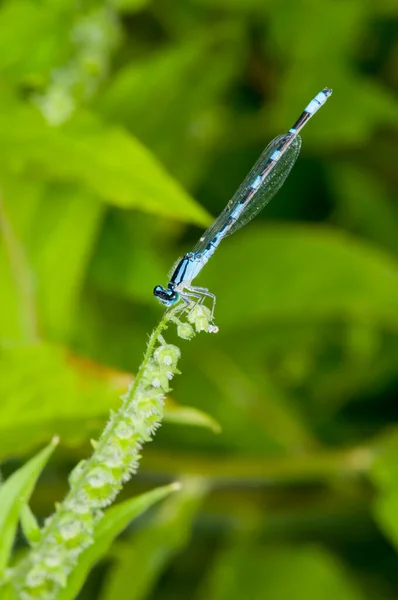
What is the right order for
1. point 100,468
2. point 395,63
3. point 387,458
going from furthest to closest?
1. point 395,63
2. point 387,458
3. point 100,468

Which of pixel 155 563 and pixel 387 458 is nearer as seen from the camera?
pixel 155 563

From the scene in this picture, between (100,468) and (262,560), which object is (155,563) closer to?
(262,560)

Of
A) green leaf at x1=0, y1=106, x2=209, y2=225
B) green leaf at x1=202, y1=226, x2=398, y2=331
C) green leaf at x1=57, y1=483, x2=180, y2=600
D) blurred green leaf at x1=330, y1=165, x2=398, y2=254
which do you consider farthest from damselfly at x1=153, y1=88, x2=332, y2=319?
blurred green leaf at x1=330, y1=165, x2=398, y2=254

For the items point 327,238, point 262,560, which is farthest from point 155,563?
point 327,238

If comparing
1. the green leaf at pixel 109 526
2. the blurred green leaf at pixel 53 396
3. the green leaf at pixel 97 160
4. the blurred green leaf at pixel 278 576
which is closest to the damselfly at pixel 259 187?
the green leaf at pixel 97 160

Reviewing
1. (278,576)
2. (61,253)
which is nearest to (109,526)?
(61,253)

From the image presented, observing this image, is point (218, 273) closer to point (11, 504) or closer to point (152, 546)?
point (152, 546)

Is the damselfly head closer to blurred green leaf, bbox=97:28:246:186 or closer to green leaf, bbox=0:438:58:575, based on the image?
green leaf, bbox=0:438:58:575

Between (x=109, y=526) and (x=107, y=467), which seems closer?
(x=107, y=467)
